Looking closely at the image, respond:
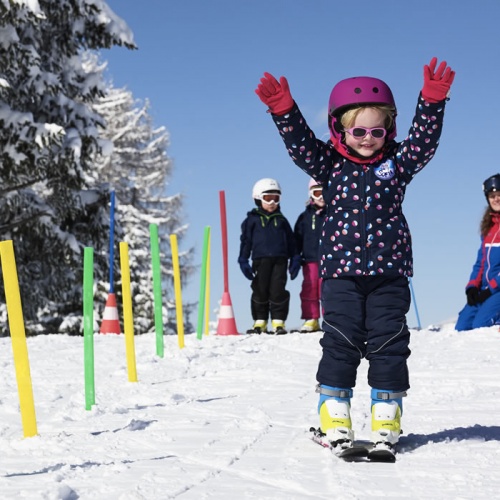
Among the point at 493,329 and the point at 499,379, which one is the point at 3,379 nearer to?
the point at 499,379

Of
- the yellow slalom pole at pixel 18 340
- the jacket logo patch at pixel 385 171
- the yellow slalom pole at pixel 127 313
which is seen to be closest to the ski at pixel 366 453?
the jacket logo patch at pixel 385 171

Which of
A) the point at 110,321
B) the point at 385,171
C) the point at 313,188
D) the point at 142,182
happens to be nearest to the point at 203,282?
the point at 313,188

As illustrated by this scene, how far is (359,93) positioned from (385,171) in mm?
377

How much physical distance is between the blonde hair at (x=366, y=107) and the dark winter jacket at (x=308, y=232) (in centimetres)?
615

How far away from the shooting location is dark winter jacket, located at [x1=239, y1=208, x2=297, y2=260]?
32.3ft

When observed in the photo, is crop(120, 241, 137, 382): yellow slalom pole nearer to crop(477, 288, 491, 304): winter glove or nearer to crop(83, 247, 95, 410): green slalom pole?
crop(83, 247, 95, 410): green slalom pole

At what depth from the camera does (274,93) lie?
11.1 ft

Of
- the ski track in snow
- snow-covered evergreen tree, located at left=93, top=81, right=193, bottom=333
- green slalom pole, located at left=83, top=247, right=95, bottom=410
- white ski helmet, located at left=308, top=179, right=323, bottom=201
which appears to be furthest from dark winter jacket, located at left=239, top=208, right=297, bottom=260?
snow-covered evergreen tree, located at left=93, top=81, right=193, bottom=333

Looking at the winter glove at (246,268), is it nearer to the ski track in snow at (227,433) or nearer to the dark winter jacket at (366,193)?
the ski track in snow at (227,433)

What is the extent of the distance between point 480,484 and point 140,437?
1588mm

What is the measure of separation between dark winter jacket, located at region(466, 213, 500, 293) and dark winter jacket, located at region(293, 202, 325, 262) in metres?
2.02

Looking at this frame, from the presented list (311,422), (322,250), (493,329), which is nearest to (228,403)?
(311,422)

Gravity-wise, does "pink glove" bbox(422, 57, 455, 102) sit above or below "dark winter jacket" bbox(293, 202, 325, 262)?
above

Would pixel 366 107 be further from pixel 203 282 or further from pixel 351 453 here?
pixel 203 282
